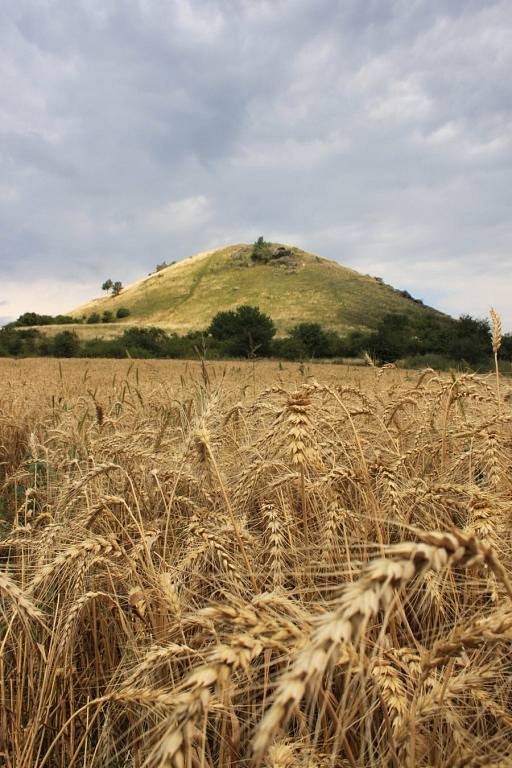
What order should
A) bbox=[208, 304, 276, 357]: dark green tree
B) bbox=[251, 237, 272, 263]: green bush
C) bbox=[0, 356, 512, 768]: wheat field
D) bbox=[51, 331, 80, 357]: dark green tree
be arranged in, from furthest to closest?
bbox=[251, 237, 272, 263]: green bush → bbox=[208, 304, 276, 357]: dark green tree → bbox=[51, 331, 80, 357]: dark green tree → bbox=[0, 356, 512, 768]: wheat field

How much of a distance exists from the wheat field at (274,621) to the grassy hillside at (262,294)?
252 feet

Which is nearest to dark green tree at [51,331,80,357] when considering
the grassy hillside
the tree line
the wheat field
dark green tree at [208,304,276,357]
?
the tree line

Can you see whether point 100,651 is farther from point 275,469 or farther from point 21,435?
point 21,435

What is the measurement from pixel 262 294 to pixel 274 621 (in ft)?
337

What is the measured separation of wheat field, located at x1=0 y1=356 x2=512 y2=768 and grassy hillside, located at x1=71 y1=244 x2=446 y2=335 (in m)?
76.7

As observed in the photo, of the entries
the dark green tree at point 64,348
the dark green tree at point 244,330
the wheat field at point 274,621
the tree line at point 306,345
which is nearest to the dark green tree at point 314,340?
the tree line at point 306,345

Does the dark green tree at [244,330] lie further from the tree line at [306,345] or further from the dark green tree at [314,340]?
the dark green tree at [314,340]

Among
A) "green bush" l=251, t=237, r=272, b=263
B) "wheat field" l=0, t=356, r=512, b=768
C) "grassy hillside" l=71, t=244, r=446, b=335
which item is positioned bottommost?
"wheat field" l=0, t=356, r=512, b=768

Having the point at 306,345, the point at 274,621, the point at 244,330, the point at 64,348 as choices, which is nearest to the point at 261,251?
the point at 244,330

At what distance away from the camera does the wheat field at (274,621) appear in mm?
779

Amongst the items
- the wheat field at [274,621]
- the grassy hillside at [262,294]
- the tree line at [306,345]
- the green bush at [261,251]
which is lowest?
the wheat field at [274,621]

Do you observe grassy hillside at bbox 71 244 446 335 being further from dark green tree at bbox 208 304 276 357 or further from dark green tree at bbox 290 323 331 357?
dark green tree at bbox 290 323 331 357

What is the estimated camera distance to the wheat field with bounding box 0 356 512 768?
78 centimetres

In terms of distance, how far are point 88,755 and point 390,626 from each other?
1032 mm
